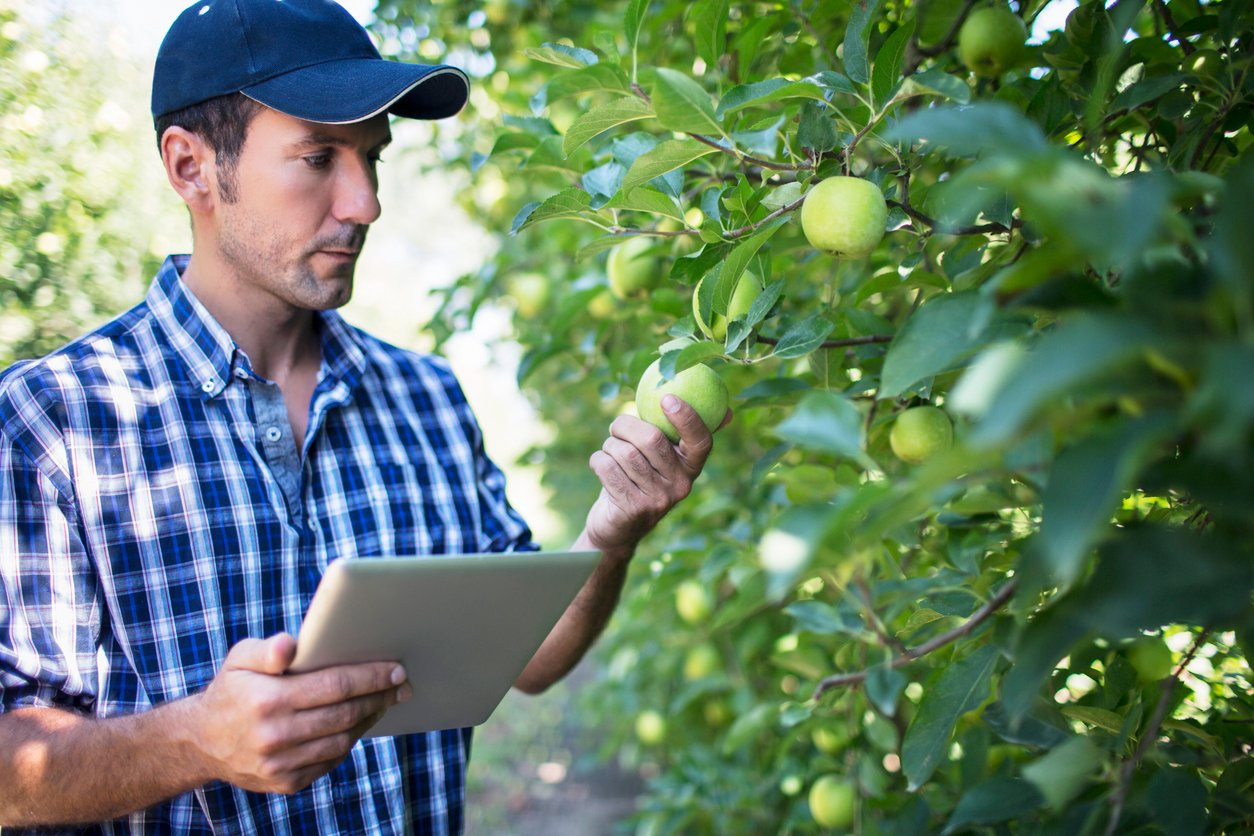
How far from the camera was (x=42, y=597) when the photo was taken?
3.86 feet

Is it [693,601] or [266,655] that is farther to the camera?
[693,601]

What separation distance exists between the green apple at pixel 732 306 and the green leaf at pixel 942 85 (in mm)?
254

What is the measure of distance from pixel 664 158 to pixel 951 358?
48 centimetres

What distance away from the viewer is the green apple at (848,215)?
0.95m

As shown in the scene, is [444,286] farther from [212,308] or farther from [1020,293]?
[1020,293]

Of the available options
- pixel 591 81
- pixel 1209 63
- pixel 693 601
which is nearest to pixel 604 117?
pixel 591 81

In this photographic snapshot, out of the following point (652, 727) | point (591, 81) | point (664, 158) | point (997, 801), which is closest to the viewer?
point (997, 801)

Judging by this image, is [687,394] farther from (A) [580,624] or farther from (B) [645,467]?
(A) [580,624]

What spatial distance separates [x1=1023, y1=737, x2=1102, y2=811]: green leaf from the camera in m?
0.69

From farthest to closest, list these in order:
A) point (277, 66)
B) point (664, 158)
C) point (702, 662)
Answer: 1. point (702, 662)
2. point (277, 66)
3. point (664, 158)

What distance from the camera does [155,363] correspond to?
1.40 m

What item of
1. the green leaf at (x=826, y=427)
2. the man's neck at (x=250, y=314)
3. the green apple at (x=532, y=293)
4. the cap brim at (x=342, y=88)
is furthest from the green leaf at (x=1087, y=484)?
the green apple at (x=532, y=293)

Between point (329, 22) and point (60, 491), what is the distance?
0.86m

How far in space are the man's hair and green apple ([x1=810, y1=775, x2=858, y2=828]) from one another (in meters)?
1.42
